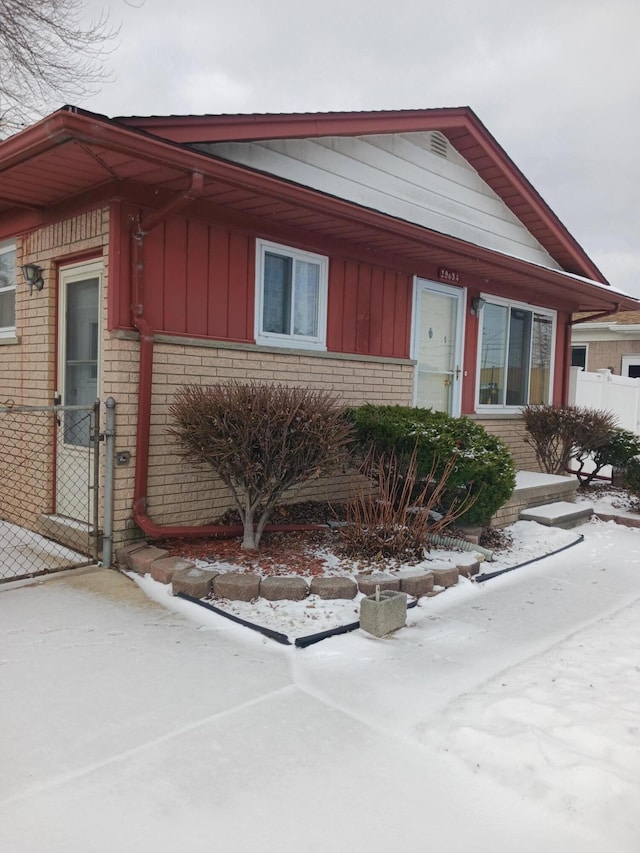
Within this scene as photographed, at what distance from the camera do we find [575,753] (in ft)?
9.14

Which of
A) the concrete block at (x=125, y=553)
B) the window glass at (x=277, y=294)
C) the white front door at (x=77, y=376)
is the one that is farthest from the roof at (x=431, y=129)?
the concrete block at (x=125, y=553)

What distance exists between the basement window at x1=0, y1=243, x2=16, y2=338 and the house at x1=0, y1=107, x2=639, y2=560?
0.09 feet

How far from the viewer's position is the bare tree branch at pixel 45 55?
36.5 feet

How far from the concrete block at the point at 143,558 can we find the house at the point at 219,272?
21 centimetres

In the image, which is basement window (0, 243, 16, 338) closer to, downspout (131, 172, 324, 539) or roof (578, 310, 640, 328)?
downspout (131, 172, 324, 539)

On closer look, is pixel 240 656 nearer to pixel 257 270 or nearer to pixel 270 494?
pixel 270 494

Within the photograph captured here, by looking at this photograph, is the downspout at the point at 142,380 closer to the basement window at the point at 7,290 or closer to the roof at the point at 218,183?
the roof at the point at 218,183

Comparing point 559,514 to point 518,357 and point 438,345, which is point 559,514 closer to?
point 438,345

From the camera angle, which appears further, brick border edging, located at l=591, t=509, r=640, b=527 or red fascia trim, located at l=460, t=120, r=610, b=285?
red fascia trim, located at l=460, t=120, r=610, b=285

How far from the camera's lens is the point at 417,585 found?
4.80 meters

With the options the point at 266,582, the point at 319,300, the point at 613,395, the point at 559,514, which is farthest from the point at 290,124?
the point at 613,395

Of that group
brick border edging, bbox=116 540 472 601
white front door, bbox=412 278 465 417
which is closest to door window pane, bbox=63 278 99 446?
brick border edging, bbox=116 540 472 601

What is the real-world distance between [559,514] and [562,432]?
199 centimetres

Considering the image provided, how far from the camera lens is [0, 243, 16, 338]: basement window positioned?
6551 millimetres
